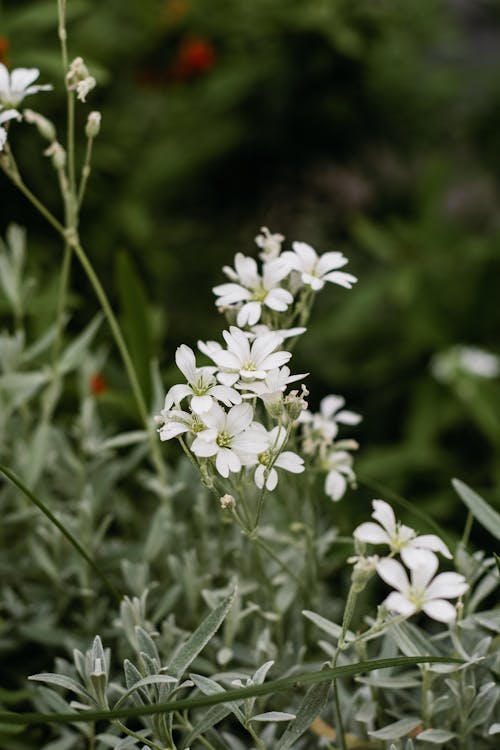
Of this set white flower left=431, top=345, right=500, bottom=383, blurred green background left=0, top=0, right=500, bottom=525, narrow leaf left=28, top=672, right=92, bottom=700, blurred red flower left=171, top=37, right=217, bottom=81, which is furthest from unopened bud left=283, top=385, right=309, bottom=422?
blurred red flower left=171, top=37, right=217, bottom=81

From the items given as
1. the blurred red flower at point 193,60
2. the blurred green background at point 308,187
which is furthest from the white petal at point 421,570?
the blurred red flower at point 193,60

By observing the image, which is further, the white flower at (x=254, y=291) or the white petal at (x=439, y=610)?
the white flower at (x=254, y=291)

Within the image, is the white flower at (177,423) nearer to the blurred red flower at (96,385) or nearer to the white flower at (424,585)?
the white flower at (424,585)

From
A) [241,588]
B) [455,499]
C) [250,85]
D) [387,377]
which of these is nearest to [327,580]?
[241,588]

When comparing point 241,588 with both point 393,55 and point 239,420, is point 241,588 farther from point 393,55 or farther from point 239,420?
point 393,55

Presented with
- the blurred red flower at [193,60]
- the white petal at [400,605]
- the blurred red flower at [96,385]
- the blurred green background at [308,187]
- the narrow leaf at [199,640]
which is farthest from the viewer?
the blurred red flower at [193,60]

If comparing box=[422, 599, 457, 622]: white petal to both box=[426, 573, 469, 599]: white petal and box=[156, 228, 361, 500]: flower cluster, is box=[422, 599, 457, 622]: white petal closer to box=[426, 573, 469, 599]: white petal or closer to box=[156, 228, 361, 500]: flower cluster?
box=[426, 573, 469, 599]: white petal

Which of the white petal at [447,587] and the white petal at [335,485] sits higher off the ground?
the white petal at [335,485]
